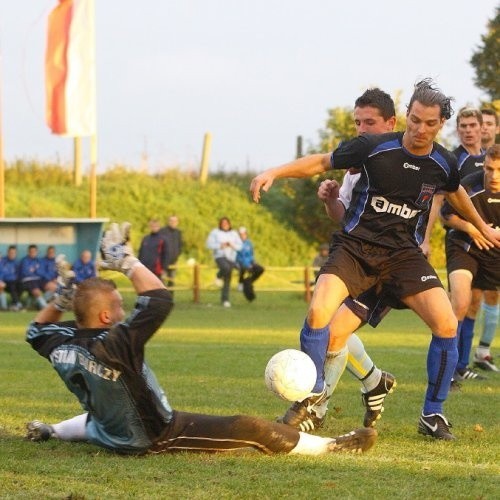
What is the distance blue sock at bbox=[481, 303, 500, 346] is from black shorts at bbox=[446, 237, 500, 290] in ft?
4.86

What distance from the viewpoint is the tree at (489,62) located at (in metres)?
41.2

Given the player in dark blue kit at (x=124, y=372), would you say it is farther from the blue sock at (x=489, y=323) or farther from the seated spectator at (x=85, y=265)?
the seated spectator at (x=85, y=265)

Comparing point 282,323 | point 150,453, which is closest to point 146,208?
point 282,323

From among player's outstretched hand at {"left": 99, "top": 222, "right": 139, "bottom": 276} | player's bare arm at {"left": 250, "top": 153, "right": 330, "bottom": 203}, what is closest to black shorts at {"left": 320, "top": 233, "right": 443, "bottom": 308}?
player's bare arm at {"left": 250, "top": 153, "right": 330, "bottom": 203}

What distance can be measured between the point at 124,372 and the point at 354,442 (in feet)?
4.62

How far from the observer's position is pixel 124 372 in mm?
5840

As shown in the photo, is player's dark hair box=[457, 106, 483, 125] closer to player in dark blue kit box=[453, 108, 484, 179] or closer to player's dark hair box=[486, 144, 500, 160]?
player in dark blue kit box=[453, 108, 484, 179]

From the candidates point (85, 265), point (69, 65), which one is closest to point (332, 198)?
point (85, 265)

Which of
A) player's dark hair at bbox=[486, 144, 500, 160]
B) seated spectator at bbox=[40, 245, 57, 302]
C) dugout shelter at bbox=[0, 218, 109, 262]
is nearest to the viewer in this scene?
player's dark hair at bbox=[486, 144, 500, 160]

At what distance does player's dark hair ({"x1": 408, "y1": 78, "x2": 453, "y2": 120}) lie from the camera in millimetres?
6945

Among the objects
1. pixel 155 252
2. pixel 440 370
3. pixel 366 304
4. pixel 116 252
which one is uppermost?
pixel 116 252

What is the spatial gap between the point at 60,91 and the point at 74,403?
18365mm

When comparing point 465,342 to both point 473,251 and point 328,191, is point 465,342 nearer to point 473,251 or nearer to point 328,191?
point 473,251

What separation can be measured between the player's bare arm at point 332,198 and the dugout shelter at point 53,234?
58.0 feet
